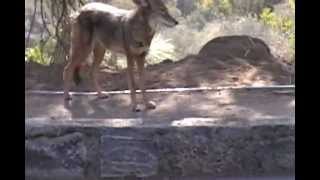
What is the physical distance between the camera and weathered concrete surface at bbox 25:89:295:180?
500 cm

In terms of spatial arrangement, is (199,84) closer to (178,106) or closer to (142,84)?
(178,106)

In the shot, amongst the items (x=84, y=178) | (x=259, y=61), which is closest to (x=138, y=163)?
(x=84, y=178)

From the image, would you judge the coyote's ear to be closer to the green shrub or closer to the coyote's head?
the coyote's head

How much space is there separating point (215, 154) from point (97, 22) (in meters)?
2.98

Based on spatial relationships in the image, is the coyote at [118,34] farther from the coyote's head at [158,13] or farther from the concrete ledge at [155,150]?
the concrete ledge at [155,150]

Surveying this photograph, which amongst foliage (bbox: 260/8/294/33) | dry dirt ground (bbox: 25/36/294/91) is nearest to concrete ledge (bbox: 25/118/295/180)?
dry dirt ground (bbox: 25/36/294/91)

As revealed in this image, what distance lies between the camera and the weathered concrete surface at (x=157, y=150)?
500cm

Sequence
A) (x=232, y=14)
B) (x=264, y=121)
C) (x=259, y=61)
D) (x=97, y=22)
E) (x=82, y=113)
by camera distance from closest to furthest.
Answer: (x=264, y=121) → (x=82, y=113) → (x=97, y=22) → (x=259, y=61) → (x=232, y=14)

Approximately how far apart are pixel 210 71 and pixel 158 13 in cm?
212

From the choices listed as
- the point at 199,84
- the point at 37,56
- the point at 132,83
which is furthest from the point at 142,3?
the point at 37,56

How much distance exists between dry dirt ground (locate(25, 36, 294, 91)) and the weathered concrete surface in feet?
10.1
